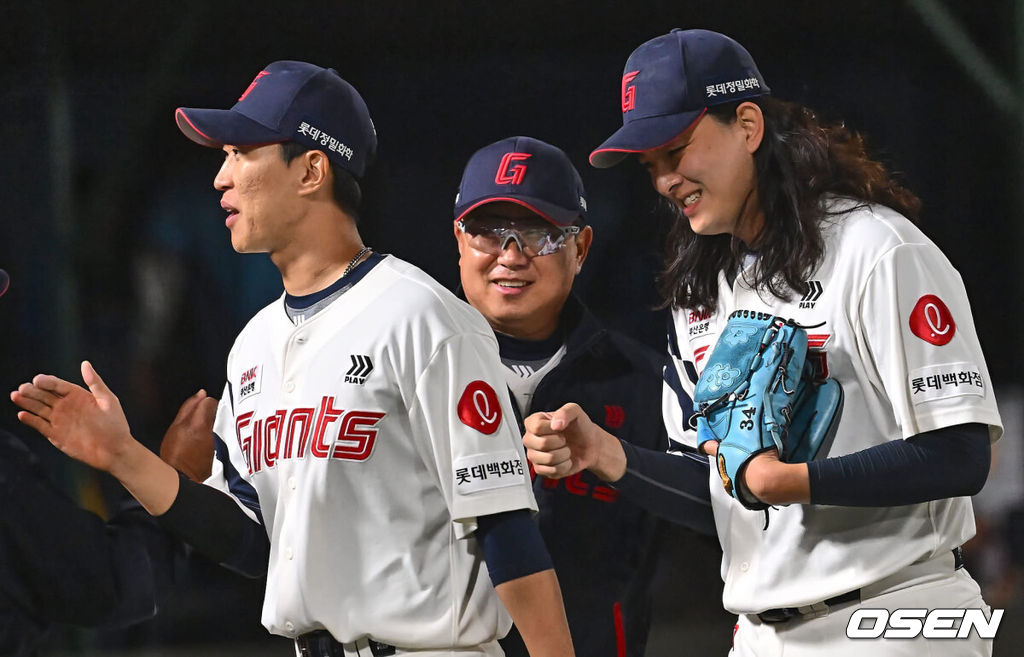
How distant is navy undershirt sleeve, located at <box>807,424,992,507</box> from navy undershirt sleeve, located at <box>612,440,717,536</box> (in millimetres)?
330

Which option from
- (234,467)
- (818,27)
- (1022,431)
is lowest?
(1022,431)

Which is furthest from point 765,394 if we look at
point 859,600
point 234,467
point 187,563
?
point 187,563

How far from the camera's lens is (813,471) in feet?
5.40

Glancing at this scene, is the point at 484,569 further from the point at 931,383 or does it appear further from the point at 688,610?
the point at 688,610

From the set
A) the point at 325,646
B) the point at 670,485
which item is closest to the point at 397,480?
the point at 325,646

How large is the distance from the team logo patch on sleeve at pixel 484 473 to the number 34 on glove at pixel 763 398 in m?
0.31

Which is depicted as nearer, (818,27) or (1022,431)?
(1022,431)

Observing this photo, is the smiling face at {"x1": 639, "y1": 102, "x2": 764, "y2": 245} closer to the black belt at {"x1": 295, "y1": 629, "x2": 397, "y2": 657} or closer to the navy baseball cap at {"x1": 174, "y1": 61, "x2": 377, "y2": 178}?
the navy baseball cap at {"x1": 174, "y1": 61, "x2": 377, "y2": 178}

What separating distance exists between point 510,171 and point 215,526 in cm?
94

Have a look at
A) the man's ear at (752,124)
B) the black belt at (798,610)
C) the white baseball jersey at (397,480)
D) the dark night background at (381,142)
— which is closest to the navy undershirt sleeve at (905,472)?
the black belt at (798,610)

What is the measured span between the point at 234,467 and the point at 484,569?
49 cm

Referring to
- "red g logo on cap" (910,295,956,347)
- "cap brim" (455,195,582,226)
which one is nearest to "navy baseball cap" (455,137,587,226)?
"cap brim" (455,195,582,226)

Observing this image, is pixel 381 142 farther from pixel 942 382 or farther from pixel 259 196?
pixel 942 382

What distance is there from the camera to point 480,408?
171cm
